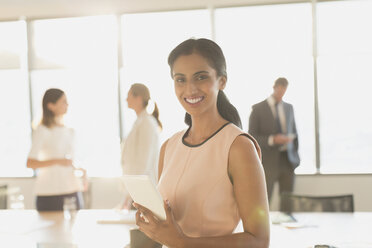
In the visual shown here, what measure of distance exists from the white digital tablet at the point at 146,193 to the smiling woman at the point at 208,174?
3 centimetres

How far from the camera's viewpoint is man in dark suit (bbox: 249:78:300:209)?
4715 millimetres

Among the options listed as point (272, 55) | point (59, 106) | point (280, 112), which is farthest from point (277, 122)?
point (59, 106)

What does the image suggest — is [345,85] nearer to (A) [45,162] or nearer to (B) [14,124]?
(A) [45,162]

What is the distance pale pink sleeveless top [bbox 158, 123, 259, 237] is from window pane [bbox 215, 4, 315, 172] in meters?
4.09

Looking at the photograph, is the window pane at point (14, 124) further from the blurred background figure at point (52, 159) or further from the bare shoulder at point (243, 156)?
the bare shoulder at point (243, 156)

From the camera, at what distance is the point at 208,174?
4.63 ft

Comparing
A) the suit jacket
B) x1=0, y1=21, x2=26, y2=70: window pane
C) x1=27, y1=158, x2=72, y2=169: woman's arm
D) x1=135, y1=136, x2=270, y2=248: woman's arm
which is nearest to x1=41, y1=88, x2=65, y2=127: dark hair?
x1=27, y1=158, x2=72, y2=169: woman's arm

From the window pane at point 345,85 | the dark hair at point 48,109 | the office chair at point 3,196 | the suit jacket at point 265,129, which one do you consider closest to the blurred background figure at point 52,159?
the dark hair at point 48,109

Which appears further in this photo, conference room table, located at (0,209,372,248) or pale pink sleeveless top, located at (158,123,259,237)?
conference room table, located at (0,209,372,248)

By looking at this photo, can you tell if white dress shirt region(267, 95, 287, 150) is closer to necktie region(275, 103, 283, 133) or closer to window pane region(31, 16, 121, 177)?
necktie region(275, 103, 283, 133)

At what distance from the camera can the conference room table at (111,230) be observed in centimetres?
221

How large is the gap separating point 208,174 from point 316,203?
1818mm

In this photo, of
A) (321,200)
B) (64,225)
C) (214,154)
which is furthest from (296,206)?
(214,154)

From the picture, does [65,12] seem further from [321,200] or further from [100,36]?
[321,200]
